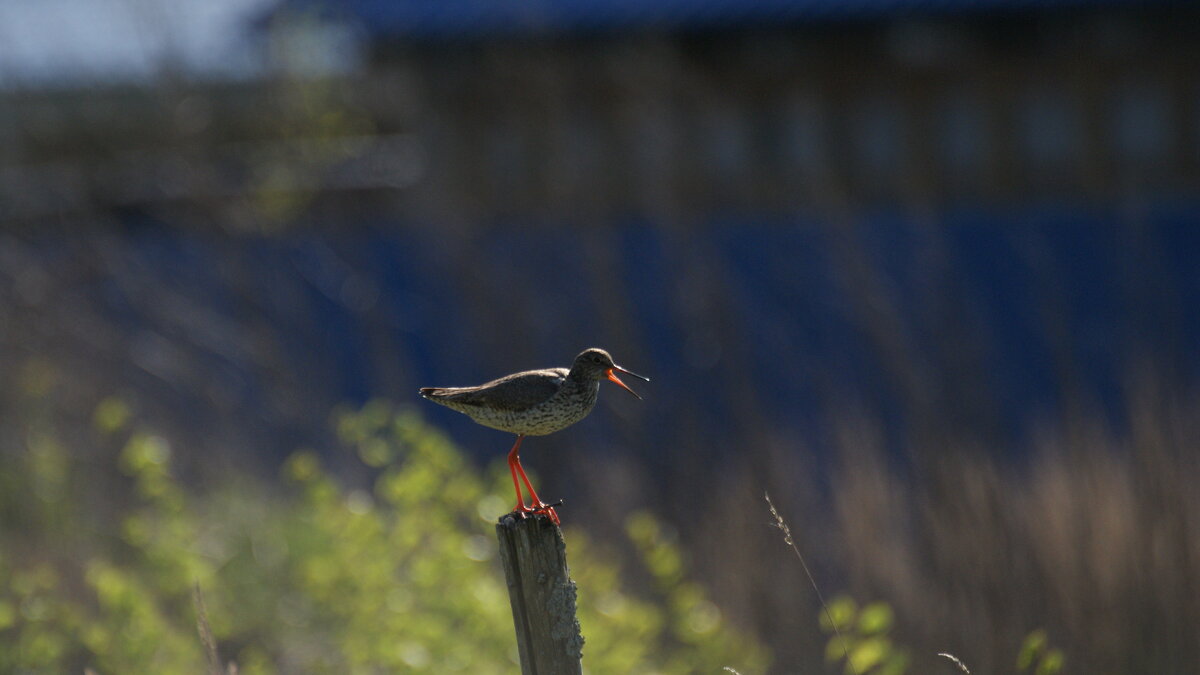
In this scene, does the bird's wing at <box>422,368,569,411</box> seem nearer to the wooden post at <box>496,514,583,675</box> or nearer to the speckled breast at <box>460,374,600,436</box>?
the speckled breast at <box>460,374,600,436</box>

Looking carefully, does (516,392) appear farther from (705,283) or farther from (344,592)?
(705,283)

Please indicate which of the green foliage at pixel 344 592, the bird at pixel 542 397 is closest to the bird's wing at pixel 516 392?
the bird at pixel 542 397

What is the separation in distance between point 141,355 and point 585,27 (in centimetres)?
413

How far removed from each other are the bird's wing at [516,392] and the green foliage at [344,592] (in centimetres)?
114

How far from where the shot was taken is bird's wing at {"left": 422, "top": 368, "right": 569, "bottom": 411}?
2105 millimetres

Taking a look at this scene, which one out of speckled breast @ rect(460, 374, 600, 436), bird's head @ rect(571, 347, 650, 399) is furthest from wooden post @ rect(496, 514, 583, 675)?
bird's head @ rect(571, 347, 650, 399)

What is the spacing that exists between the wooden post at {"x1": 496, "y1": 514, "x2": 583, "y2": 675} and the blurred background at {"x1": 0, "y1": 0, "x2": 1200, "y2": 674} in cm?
100

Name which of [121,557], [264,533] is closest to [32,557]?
[121,557]

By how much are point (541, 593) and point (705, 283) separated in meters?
3.65

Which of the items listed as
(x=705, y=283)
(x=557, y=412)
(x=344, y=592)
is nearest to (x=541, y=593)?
(x=557, y=412)

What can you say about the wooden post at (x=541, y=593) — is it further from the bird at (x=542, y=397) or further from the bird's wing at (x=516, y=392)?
the bird's wing at (x=516, y=392)

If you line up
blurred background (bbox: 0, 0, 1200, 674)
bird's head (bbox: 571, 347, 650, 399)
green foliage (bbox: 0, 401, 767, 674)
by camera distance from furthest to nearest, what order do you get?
blurred background (bbox: 0, 0, 1200, 674) < green foliage (bbox: 0, 401, 767, 674) < bird's head (bbox: 571, 347, 650, 399)

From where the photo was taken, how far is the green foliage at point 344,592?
3.33 m

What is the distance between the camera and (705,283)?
18.6 feet
